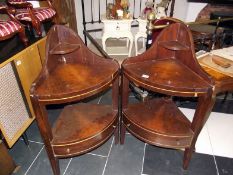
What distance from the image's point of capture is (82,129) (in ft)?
4.68

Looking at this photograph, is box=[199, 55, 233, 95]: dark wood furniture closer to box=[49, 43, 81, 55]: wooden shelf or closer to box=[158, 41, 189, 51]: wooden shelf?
box=[158, 41, 189, 51]: wooden shelf

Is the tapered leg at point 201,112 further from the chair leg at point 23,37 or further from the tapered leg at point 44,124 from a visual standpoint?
the chair leg at point 23,37

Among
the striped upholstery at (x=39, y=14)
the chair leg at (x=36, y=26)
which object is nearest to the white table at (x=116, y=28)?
the striped upholstery at (x=39, y=14)

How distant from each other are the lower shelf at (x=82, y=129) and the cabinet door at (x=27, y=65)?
384mm

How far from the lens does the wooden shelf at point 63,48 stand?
1.30m

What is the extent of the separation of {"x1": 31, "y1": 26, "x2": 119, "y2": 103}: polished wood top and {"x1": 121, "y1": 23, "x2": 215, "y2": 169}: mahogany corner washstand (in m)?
0.19

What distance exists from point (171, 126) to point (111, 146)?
618 millimetres

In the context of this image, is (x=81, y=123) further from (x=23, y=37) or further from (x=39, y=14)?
(x=39, y=14)

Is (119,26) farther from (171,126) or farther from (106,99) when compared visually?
(171,126)

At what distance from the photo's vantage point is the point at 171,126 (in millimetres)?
1461

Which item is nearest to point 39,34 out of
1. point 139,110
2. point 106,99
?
point 106,99

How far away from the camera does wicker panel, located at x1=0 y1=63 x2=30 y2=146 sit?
1.41m

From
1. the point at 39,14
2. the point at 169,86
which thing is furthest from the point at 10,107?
the point at 169,86

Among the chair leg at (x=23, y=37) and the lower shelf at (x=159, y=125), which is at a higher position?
the chair leg at (x=23, y=37)
